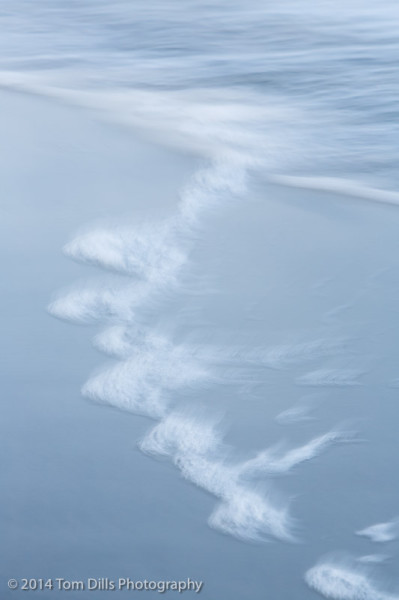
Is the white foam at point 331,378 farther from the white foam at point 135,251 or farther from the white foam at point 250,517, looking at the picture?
the white foam at point 135,251

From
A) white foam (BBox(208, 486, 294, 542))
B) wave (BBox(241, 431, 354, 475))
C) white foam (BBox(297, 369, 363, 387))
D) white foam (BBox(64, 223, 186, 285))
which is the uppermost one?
white foam (BBox(64, 223, 186, 285))

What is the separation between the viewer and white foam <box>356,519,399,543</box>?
124cm

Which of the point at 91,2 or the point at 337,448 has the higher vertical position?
the point at 91,2

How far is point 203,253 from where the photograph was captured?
6.25 ft

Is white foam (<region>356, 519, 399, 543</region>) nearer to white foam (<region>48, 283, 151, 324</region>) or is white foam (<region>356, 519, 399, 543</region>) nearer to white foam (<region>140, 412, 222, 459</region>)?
white foam (<region>140, 412, 222, 459</region>)

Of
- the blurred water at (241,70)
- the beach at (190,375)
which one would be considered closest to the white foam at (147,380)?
the beach at (190,375)

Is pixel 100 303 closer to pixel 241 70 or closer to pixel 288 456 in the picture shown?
pixel 288 456

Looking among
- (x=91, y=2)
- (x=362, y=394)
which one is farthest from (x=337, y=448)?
(x=91, y=2)

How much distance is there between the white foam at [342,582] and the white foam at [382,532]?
0.20 ft

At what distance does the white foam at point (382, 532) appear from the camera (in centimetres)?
124

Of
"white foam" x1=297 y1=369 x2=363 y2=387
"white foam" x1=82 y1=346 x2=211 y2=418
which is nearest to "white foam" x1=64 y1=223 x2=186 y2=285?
"white foam" x1=82 y1=346 x2=211 y2=418

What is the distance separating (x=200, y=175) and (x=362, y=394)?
37.9 inches

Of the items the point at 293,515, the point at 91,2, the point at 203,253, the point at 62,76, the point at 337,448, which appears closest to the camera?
the point at 293,515

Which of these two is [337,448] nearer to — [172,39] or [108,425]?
[108,425]
